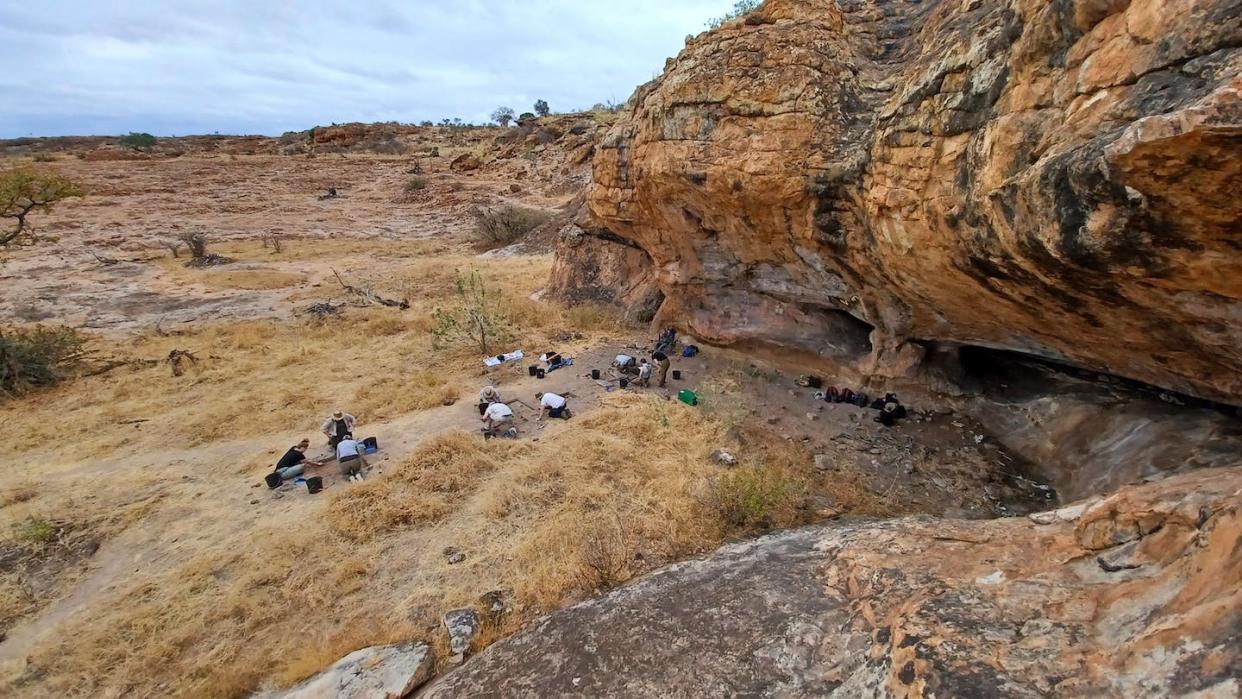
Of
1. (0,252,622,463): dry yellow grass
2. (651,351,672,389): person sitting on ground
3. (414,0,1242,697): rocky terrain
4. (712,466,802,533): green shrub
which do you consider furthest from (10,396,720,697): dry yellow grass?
(0,252,622,463): dry yellow grass

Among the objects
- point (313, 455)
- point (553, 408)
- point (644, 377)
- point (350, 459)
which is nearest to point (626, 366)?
point (644, 377)

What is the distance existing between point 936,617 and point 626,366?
6.38 metres

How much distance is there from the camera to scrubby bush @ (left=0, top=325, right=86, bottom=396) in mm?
8461

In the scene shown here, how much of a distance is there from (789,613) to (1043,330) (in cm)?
351

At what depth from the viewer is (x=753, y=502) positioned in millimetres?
4812

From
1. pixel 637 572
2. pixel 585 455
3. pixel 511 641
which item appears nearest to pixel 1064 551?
pixel 637 572

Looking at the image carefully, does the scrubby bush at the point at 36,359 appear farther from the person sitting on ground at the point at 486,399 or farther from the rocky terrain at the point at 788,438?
the person sitting on ground at the point at 486,399

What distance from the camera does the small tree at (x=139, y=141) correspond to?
3916cm

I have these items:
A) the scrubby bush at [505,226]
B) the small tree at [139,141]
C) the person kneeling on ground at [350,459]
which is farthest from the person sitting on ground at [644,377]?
the small tree at [139,141]

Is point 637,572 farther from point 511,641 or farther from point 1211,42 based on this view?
point 1211,42

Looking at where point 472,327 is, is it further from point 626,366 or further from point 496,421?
point 496,421

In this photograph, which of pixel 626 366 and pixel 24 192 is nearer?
pixel 626 366

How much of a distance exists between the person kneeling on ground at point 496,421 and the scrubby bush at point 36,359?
7309 millimetres

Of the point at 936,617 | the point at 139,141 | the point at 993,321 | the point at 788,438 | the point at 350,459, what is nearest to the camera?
the point at 936,617
